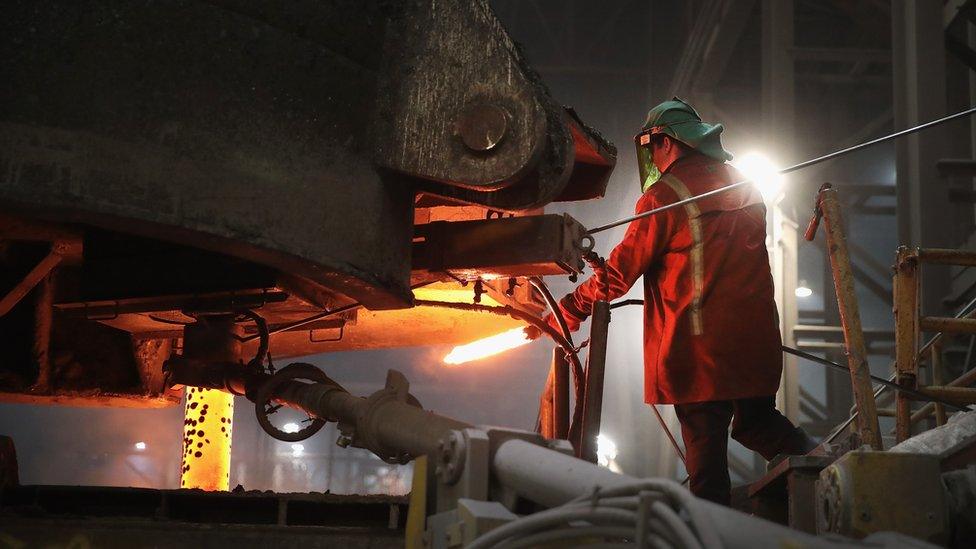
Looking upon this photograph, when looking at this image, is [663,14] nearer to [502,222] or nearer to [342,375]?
[342,375]

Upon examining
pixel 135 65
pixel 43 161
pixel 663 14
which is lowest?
pixel 43 161

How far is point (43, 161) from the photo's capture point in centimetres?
338

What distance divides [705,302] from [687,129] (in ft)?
2.82

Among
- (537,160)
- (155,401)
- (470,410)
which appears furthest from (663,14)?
(537,160)

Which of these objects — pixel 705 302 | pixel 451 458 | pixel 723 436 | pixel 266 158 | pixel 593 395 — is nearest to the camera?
pixel 451 458

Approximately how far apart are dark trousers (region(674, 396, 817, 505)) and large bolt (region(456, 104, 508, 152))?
1323 millimetres

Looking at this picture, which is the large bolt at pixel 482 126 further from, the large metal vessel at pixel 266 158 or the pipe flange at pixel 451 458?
the pipe flange at pixel 451 458

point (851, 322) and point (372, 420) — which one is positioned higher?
point (851, 322)

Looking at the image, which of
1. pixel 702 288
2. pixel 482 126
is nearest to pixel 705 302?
pixel 702 288

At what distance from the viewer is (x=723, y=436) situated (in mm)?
4152

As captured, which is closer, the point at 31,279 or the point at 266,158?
the point at 266,158

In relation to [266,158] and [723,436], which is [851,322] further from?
[266,158]

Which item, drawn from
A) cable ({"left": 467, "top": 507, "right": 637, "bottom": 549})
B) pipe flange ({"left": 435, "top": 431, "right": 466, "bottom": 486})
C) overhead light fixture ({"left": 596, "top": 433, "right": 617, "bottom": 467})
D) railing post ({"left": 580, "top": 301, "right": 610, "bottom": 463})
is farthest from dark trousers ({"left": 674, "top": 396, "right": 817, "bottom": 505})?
overhead light fixture ({"left": 596, "top": 433, "right": 617, "bottom": 467})

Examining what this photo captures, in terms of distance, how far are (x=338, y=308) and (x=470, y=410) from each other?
21.0m
